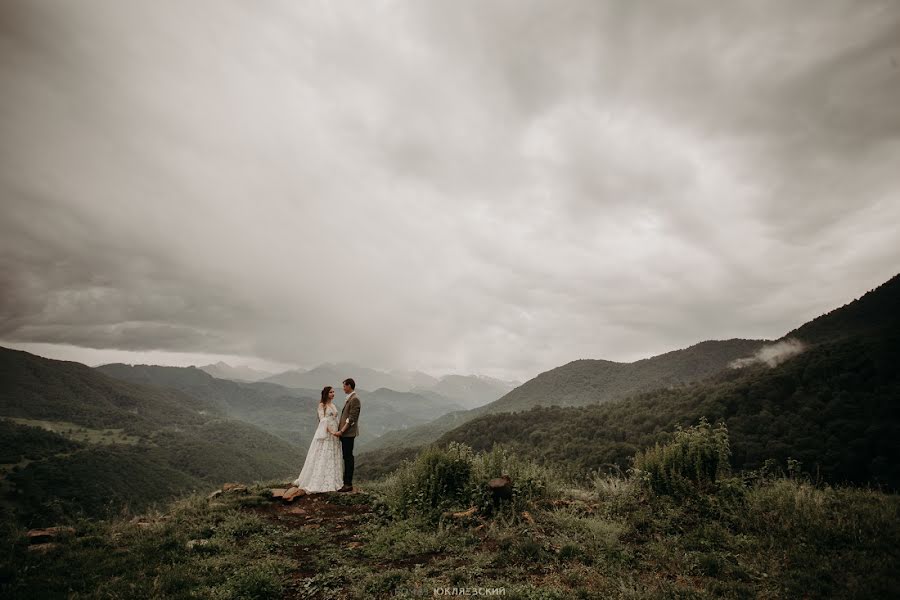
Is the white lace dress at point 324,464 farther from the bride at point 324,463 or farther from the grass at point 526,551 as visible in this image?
the grass at point 526,551

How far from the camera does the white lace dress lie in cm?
1290

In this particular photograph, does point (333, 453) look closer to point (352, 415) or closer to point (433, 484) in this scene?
point (352, 415)

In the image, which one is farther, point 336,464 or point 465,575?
point 336,464

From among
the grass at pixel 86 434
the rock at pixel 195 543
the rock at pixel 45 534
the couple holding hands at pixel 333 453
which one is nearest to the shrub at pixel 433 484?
the couple holding hands at pixel 333 453

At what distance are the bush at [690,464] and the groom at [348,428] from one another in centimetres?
858

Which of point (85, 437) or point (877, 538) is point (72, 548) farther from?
point (85, 437)

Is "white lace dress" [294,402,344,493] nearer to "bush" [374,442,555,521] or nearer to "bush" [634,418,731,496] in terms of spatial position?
"bush" [374,442,555,521]

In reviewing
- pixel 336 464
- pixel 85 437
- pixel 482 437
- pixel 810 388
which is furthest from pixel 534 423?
pixel 85 437

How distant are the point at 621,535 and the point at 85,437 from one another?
816ft

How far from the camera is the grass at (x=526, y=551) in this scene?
18.0ft

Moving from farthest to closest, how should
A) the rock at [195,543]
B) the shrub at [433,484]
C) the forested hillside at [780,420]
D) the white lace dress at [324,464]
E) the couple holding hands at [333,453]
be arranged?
1. the forested hillside at [780,420]
2. the white lace dress at [324,464]
3. the couple holding hands at [333,453]
4. the shrub at [433,484]
5. the rock at [195,543]

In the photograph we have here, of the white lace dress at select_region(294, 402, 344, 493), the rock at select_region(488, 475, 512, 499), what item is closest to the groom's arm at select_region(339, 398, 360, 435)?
the white lace dress at select_region(294, 402, 344, 493)

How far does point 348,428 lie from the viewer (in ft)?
41.7

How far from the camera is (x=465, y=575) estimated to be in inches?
232
